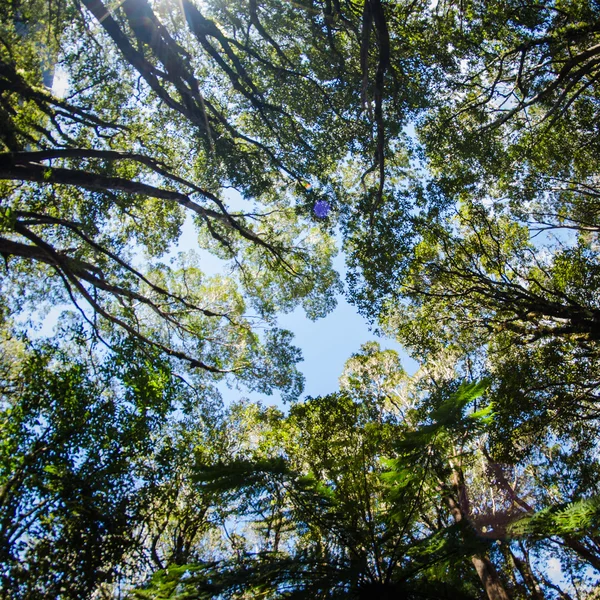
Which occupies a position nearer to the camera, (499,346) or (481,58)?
(481,58)

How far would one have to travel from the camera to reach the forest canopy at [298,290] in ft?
16.7

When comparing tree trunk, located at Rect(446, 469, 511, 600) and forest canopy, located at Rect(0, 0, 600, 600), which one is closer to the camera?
forest canopy, located at Rect(0, 0, 600, 600)

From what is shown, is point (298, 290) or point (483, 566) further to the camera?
point (298, 290)

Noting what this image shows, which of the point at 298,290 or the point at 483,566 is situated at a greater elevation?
the point at 298,290

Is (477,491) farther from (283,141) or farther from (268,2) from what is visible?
(268,2)

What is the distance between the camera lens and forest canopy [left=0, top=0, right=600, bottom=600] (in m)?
5.09

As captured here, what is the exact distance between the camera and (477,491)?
13.8 meters

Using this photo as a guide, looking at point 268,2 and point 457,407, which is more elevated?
point 268,2

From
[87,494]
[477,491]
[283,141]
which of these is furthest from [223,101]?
[477,491]

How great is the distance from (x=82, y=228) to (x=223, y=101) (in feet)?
16.0

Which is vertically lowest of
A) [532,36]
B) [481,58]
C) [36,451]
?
[36,451]

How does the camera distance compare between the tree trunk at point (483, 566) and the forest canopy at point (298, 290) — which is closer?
the forest canopy at point (298, 290)

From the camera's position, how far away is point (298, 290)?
11.8 m

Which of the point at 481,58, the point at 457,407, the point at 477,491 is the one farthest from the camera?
the point at 477,491
